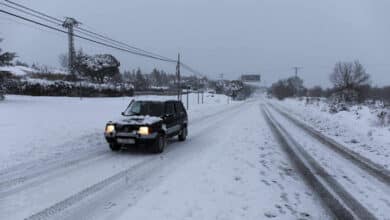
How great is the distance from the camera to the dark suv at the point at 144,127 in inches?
428

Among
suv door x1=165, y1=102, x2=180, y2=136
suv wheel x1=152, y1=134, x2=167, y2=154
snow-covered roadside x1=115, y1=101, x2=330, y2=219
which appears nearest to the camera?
snow-covered roadside x1=115, y1=101, x2=330, y2=219

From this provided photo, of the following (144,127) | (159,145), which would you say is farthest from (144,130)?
(159,145)

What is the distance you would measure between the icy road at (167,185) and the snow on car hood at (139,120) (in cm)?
101

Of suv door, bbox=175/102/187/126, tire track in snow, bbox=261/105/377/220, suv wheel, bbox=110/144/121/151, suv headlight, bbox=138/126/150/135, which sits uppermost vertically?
suv door, bbox=175/102/187/126

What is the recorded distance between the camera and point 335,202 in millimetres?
6508

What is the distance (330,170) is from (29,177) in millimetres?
7374

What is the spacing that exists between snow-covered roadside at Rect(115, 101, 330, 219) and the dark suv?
1645 mm

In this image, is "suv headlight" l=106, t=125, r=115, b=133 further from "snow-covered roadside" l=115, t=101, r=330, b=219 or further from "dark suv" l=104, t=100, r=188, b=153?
"snow-covered roadside" l=115, t=101, r=330, b=219

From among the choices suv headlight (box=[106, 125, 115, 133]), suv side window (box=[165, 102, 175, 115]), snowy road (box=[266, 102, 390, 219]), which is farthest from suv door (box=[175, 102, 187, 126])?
snowy road (box=[266, 102, 390, 219])

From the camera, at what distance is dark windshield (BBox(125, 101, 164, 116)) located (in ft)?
40.7

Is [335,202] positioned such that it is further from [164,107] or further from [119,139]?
[164,107]

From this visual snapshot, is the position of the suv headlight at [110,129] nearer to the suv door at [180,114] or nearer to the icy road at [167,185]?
the icy road at [167,185]

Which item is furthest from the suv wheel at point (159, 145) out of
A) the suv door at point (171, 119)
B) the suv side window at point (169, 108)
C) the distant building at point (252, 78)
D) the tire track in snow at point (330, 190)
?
the distant building at point (252, 78)

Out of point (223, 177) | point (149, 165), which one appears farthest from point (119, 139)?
point (223, 177)
